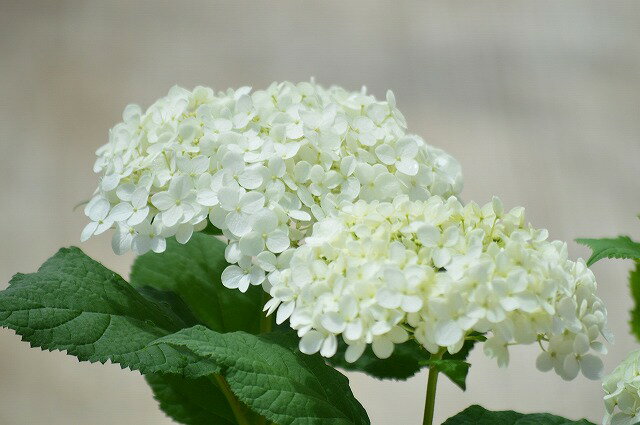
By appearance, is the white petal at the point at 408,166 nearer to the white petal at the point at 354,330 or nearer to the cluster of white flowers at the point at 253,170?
the cluster of white flowers at the point at 253,170

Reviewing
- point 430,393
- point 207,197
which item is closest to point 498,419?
point 430,393

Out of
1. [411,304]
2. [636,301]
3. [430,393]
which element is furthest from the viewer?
[636,301]

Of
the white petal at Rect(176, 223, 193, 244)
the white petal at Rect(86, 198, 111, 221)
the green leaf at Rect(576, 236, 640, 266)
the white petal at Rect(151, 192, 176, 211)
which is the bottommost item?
the white petal at Rect(176, 223, 193, 244)

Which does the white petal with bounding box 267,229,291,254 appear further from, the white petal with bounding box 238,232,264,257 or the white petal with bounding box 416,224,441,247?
the white petal with bounding box 416,224,441,247

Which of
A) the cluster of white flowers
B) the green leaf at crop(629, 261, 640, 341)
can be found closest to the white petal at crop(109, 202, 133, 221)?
the cluster of white flowers

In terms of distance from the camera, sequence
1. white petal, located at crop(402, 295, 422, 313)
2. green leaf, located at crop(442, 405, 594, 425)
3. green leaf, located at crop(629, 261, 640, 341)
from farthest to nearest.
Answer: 1. green leaf, located at crop(629, 261, 640, 341)
2. green leaf, located at crop(442, 405, 594, 425)
3. white petal, located at crop(402, 295, 422, 313)

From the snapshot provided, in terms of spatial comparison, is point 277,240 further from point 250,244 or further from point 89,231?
point 89,231
